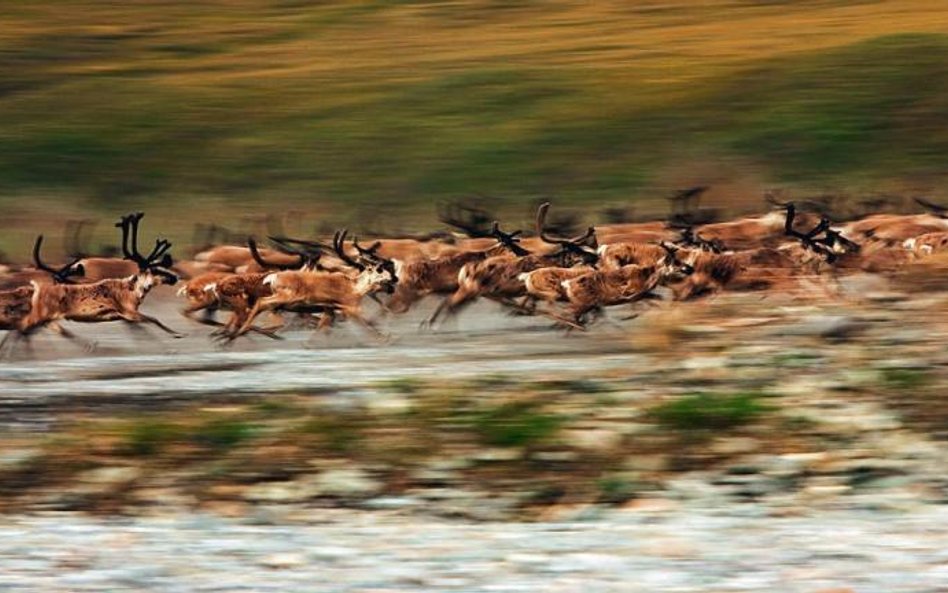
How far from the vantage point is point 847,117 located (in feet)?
138

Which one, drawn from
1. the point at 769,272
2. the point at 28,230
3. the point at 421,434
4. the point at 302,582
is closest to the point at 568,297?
the point at 769,272

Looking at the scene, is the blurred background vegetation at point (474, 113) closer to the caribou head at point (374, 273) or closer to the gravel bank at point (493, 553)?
the caribou head at point (374, 273)

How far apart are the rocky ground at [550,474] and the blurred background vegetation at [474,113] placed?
23113mm

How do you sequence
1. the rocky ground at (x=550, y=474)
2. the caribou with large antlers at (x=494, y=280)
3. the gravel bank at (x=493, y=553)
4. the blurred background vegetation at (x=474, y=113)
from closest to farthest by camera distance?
the gravel bank at (x=493, y=553) → the rocky ground at (x=550, y=474) → the caribou with large antlers at (x=494, y=280) → the blurred background vegetation at (x=474, y=113)

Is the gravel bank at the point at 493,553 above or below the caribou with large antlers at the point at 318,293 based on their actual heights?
above

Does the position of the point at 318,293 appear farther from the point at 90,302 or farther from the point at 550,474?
the point at 550,474

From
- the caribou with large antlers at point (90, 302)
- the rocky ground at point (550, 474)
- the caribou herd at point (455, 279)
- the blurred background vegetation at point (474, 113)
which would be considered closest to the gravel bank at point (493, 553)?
the rocky ground at point (550, 474)

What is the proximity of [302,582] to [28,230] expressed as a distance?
3043cm

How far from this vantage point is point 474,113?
44125mm

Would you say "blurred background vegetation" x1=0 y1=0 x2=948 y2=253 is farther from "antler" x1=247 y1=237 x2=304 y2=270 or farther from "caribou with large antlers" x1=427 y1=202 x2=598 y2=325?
"caribou with large antlers" x1=427 y1=202 x2=598 y2=325

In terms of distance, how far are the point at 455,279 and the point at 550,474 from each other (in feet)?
38.7

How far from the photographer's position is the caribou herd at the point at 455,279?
20.6 m

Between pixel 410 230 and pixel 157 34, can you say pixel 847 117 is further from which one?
pixel 157 34

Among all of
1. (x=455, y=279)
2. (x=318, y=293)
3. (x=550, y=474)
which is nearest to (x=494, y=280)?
(x=455, y=279)
